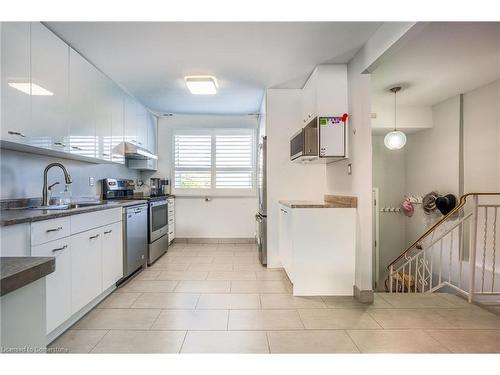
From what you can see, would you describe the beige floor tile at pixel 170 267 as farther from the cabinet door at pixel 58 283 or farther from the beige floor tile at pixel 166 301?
the cabinet door at pixel 58 283

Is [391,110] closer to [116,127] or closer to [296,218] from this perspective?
[296,218]

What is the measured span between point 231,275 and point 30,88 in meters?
2.69

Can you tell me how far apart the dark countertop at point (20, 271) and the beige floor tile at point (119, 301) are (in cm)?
202

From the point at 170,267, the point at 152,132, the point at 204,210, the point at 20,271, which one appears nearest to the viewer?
the point at 20,271

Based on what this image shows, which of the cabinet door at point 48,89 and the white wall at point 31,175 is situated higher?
the cabinet door at point 48,89

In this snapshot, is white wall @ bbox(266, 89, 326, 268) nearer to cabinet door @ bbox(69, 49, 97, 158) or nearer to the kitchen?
the kitchen

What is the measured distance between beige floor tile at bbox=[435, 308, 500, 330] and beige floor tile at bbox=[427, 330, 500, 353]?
9 centimetres

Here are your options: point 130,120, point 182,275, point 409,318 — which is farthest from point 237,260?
point 130,120

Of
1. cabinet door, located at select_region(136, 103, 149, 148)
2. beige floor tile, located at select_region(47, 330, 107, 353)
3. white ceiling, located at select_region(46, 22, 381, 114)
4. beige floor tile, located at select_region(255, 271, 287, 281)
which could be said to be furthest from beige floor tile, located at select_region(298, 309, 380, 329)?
cabinet door, located at select_region(136, 103, 149, 148)

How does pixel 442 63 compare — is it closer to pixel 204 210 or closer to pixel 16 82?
pixel 16 82

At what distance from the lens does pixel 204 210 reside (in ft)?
17.3

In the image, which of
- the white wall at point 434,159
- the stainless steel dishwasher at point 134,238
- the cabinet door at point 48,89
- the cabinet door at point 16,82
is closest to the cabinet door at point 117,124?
the stainless steel dishwasher at point 134,238

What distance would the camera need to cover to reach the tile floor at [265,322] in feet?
6.05

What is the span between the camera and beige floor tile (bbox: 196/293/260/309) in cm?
246
